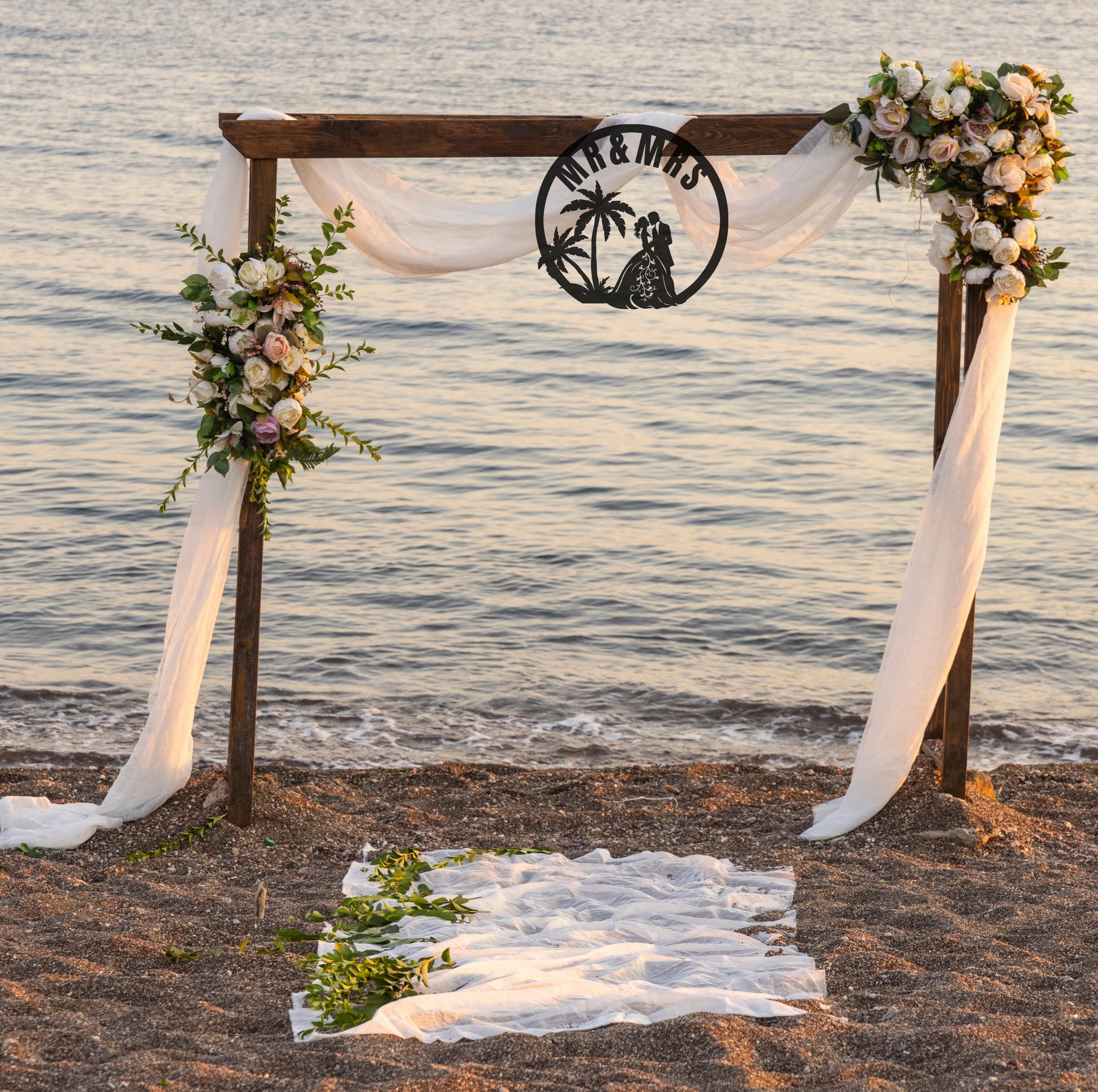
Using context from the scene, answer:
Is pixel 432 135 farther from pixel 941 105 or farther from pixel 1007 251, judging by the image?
pixel 1007 251

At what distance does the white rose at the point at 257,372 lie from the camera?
5340 millimetres

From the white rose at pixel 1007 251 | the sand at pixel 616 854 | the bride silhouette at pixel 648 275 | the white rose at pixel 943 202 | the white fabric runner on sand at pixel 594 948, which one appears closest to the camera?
the sand at pixel 616 854

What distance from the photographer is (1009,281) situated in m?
5.36

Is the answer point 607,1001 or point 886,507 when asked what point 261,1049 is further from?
point 886,507

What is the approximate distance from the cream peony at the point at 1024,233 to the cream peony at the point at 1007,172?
147 mm

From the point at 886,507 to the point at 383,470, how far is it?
4.40m

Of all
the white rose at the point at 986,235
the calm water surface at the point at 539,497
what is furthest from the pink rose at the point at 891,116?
the calm water surface at the point at 539,497

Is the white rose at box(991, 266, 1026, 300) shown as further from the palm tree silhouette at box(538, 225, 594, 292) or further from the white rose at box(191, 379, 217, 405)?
the white rose at box(191, 379, 217, 405)

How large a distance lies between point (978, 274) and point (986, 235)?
0.50 feet

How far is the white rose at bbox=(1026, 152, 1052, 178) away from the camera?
5363 mm

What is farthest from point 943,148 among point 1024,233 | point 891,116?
point 1024,233

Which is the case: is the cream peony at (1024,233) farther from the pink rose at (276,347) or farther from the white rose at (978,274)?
the pink rose at (276,347)

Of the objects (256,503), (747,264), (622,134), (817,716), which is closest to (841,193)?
(747,264)

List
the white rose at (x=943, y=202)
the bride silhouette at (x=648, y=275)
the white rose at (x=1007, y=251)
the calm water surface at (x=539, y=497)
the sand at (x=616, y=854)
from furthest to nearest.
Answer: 1. the calm water surface at (x=539, y=497)
2. the bride silhouette at (x=648, y=275)
3. the white rose at (x=943, y=202)
4. the white rose at (x=1007, y=251)
5. the sand at (x=616, y=854)
